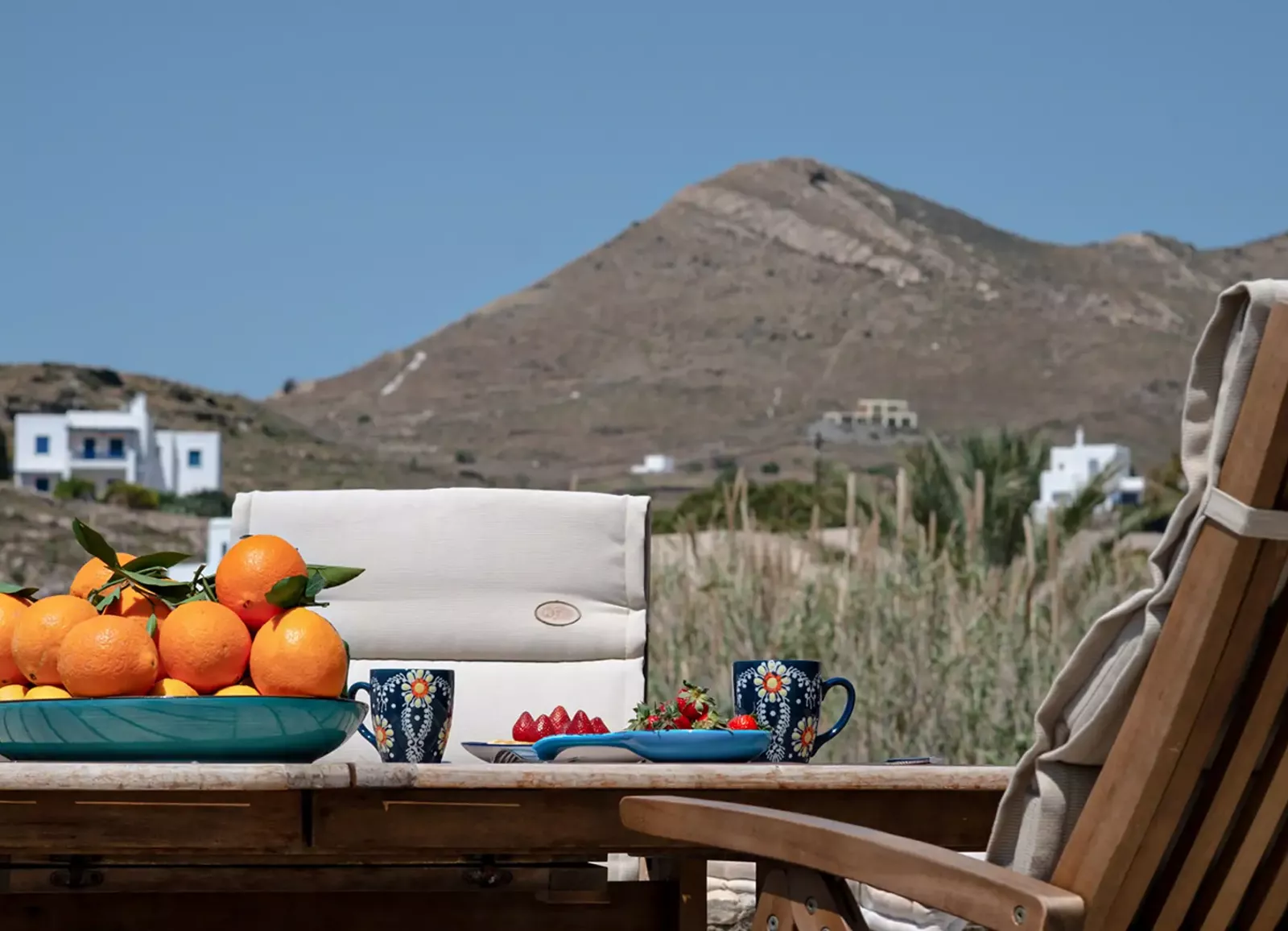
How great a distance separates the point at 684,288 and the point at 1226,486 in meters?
92.0

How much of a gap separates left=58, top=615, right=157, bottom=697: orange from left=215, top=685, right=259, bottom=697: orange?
0.21 feet

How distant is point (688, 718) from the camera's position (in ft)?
6.02

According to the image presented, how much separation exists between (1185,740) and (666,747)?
2.17ft

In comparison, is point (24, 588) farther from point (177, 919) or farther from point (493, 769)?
point (493, 769)

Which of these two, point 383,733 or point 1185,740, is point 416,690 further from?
point 1185,740

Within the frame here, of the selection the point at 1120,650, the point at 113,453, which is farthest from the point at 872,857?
the point at 113,453

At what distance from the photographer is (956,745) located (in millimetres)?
4699

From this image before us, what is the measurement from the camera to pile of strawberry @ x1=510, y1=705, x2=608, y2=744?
6.20ft

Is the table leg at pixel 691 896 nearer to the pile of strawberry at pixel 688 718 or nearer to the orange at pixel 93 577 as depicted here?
the pile of strawberry at pixel 688 718

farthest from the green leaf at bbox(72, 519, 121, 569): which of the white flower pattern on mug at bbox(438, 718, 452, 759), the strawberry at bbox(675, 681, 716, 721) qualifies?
the strawberry at bbox(675, 681, 716, 721)

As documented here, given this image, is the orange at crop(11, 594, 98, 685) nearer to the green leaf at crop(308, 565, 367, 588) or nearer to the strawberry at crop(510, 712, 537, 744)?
the green leaf at crop(308, 565, 367, 588)

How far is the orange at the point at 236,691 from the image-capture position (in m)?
1.59

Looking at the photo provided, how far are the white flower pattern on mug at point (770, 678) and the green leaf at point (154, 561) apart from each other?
0.60 metres

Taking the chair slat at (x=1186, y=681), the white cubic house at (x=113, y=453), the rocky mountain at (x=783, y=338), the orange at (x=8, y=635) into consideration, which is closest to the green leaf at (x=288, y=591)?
the orange at (x=8, y=635)
